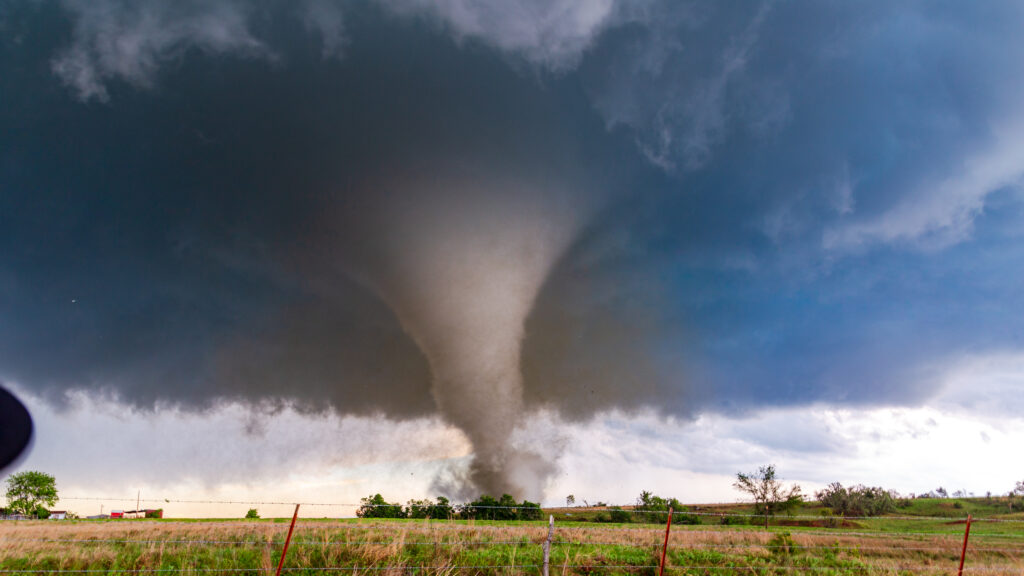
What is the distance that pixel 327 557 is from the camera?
1530cm

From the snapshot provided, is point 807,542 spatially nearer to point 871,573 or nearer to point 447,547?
point 871,573

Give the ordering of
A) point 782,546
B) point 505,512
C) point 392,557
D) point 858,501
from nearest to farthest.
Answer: point 392,557 < point 782,546 < point 505,512 < point 858,501

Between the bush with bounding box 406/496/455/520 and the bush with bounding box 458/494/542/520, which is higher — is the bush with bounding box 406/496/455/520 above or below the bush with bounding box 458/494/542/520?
above

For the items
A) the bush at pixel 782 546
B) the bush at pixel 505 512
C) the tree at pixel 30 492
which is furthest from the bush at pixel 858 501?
the tree at pixel 30 492

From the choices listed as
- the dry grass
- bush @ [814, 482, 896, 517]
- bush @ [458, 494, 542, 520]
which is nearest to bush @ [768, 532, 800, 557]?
the dry grass

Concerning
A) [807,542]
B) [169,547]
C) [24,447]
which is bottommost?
[807,542]

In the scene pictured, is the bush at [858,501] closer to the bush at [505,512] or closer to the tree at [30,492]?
the bush at [505,512]

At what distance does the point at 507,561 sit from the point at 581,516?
11059 centimetres

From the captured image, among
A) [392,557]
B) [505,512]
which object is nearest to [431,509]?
[392,557]

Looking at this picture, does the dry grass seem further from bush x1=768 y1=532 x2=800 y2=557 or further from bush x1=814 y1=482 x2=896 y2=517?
bush x1=814 y1=482 x2=896 y2=517

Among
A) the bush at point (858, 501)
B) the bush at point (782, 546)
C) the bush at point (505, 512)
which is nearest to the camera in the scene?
the bush at point (782, 546)

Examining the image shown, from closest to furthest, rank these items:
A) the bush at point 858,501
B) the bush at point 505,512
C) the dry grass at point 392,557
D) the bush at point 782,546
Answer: the dry grass at point 392,557 → the bush at point 782,546 → the bush at point 505,512 → the bush at point 858,501

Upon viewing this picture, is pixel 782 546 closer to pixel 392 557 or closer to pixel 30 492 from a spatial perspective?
pixel 392 557

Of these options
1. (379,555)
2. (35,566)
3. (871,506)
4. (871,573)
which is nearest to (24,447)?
(35,566)
